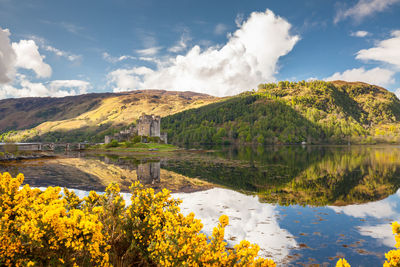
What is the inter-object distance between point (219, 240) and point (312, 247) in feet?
36.8

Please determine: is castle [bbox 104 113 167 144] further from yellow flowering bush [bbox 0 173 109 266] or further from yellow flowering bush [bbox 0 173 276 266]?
yellow flowering bush [bbox 0 173 109 266]

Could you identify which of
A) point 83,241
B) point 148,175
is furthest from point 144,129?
point 83,241

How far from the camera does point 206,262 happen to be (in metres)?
6.25

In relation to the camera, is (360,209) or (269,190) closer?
(360,209)

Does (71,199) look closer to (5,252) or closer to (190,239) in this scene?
(5,252)

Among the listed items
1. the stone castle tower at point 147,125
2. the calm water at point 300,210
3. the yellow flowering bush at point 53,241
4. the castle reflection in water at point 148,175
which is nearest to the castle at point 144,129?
the stone castle tower at point 147,125

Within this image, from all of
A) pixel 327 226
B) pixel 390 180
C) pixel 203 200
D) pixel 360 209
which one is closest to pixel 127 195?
pixel 203 200

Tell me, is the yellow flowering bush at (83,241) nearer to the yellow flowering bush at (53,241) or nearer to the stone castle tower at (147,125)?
the yellow flowering bush at (53,241)

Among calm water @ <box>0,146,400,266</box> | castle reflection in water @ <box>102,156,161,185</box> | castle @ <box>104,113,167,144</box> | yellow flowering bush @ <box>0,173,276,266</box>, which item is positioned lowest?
castle reflection in water @ <box>102,156,161,185</box>

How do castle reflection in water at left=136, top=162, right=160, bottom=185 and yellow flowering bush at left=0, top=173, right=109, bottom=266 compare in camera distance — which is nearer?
yellow flowering bush at left=0, top=173, right=109, bottom=266

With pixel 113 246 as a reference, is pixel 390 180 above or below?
below

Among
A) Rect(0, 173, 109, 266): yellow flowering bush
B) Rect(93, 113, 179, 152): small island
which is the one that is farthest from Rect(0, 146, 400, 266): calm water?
Rect(93, 113, 179, 152): small island

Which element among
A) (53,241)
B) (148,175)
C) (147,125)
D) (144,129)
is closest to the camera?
(53,241)

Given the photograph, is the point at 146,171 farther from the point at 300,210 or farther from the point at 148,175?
the point at 300,210
